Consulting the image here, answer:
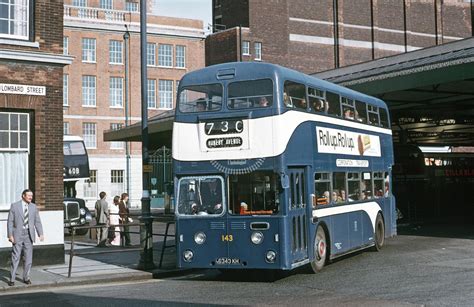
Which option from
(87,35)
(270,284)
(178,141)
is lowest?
(270,284)

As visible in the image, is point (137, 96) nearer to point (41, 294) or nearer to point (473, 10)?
point (473, 10)

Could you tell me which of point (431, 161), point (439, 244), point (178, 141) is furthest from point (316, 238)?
point (431, 161)

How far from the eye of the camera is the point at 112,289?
13.0 meters

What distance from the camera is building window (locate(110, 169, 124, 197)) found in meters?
59.9

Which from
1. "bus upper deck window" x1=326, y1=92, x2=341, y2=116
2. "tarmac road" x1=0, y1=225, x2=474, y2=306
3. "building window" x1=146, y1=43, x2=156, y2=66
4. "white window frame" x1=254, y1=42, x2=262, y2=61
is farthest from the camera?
"white window frame" x1=254, y1=42, x2=262, y2=61

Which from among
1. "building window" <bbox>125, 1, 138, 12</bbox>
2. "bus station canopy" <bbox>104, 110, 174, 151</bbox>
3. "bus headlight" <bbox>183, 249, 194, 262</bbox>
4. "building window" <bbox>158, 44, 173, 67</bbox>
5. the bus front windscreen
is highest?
"building window" <bbox>125, 1, 138, 12</bbox>

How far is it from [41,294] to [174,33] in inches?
2040

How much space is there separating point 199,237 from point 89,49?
1918 inches

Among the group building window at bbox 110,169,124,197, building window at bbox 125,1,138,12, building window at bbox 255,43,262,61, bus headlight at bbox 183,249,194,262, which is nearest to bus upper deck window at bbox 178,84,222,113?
bus headlight at bbox 183,249,194,262

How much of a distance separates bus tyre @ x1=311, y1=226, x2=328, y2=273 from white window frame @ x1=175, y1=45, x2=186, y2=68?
49.4m

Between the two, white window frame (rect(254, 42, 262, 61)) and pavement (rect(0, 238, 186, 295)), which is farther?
white window frame (rect(254, 42, 262, 61))

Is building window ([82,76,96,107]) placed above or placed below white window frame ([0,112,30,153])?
above

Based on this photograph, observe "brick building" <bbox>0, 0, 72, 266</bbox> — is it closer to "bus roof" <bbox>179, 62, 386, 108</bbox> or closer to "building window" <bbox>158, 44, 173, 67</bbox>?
"bus roof" <bbox>179, 62, 386, 108</bbox>

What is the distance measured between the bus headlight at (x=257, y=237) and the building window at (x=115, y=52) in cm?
4951
